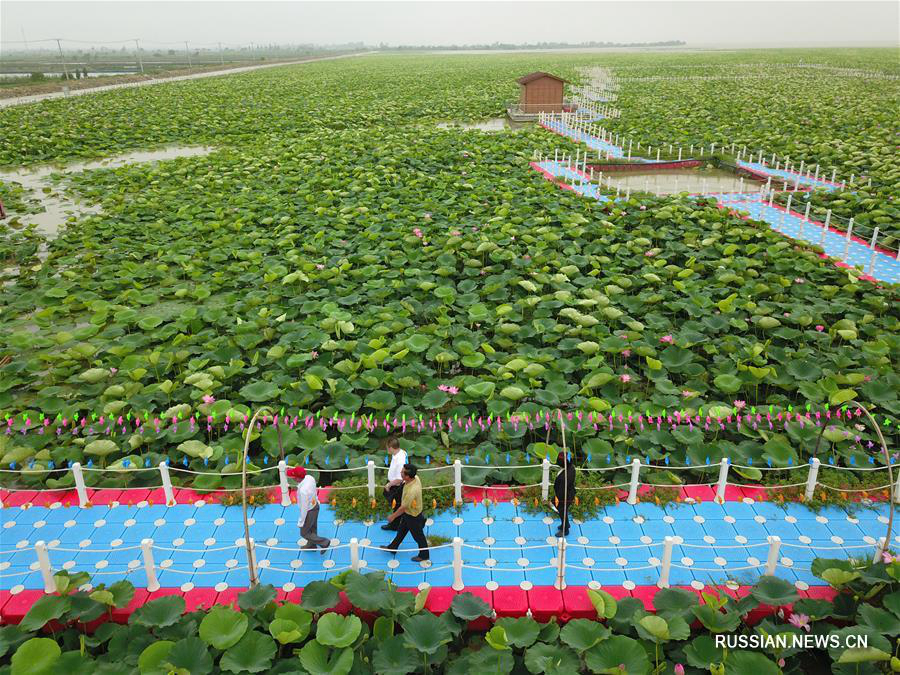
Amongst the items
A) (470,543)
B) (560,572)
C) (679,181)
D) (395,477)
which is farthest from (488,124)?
(560,572)

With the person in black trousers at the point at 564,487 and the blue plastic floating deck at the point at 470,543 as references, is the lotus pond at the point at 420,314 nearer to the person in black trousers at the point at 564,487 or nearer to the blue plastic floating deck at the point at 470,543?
the blue plastic floating deck at the point at 470,543

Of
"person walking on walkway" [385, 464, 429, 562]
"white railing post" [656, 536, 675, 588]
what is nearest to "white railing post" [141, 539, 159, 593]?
"person walking on walkway" [385, 464, 429, 562]

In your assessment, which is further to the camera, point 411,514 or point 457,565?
point 411,514

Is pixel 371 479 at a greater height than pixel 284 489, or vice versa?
pixel 371 479

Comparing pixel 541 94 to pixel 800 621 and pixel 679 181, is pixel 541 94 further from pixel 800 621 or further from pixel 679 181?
pixel 800 621

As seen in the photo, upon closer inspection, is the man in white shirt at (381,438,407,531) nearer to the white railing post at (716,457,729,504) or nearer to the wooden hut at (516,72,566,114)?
the white railing post at (716,457,729,504)

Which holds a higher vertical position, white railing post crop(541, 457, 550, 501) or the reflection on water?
the reflection on water
